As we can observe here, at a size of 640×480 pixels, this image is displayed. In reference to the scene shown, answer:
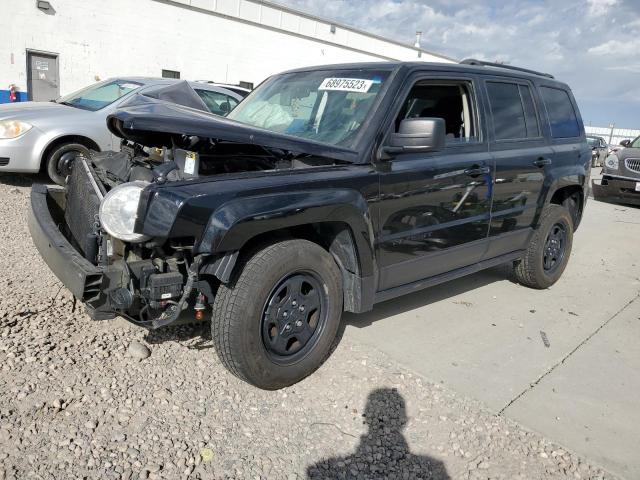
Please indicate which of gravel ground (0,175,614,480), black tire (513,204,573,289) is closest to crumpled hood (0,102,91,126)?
gravel ground (0,175,614,480)

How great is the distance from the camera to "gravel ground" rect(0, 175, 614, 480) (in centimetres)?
244

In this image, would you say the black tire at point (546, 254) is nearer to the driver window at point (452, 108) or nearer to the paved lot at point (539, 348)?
the paved lot at point (539, 348)

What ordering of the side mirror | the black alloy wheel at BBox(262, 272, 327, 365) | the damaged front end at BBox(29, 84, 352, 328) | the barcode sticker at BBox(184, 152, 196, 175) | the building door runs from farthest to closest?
1. the building door
2. the side mirror
3. the barcode sticker at BBox(184, 152, 196, 175)
4. the black alloy wheel at BBox(262, 272, 327, 365)
5. the damaged front end at BBox(29, 84, 352, 328)

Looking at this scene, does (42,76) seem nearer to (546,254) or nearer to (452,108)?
(452,108)

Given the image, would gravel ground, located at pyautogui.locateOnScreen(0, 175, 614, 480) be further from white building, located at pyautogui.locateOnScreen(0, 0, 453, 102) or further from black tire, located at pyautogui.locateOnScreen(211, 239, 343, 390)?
white building, located at pyautogui.locateOnScreen(0, 0, 453, 102)

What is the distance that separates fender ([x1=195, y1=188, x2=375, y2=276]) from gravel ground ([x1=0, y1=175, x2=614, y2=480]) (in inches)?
31.7

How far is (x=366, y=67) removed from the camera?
12.0 feet

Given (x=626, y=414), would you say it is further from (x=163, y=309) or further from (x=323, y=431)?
(x=163, y=309)

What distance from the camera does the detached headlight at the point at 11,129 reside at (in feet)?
21.2

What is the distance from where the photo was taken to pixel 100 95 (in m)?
7.70

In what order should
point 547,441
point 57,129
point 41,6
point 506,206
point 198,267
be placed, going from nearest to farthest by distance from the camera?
point 198,267 < point 547,441 < point 506,206 < point 57,129 < point 41,6

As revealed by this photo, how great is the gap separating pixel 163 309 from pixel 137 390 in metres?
0.55

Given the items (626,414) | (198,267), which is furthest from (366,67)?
(626,414)

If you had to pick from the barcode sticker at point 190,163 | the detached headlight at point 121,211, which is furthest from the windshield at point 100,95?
the detached headlight at point 121,211
